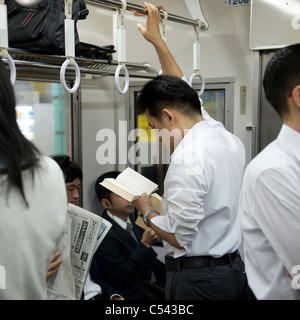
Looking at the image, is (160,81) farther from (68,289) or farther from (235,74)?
(235,74)

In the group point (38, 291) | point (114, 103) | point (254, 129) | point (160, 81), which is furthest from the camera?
point (114, 103)

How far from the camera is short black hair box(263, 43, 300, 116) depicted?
1014mm

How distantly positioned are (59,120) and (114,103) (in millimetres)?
451

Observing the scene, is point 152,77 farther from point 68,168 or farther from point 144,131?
point 68,168

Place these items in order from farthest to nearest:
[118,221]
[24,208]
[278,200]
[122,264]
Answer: [118,221]
[122,264]
[278,200]
[24,208]

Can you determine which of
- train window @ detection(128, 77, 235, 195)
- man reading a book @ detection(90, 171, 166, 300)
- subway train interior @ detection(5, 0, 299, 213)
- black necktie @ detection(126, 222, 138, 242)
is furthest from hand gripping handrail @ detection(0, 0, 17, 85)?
train window @ detection(128, 77, 235, 195)

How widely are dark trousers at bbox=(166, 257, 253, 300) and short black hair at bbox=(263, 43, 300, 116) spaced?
68 centimetres

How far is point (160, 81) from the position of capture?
1.55m

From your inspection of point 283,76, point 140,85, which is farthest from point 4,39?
point 140,85

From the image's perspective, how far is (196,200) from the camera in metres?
1.36

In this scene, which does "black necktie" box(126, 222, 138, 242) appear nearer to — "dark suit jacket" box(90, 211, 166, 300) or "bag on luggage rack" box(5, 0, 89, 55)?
"dark suit jacket" box(90, 211, 166, 300)

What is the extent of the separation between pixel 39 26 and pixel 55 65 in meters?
0.33

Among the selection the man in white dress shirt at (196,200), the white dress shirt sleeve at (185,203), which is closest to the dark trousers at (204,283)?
the man in white dress shirt at (196,200)

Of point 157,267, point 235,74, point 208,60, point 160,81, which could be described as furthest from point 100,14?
point 157,267
